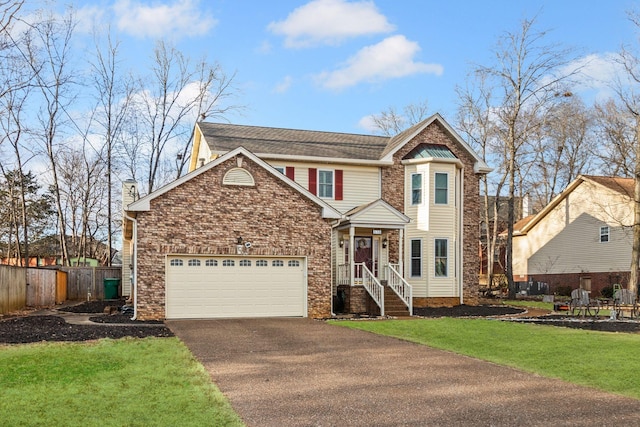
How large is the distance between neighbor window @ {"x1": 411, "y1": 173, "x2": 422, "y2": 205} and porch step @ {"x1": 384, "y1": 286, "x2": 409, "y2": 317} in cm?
495

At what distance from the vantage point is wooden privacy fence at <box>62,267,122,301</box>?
3256 cm

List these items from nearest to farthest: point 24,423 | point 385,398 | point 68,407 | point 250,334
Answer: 1. point 24,423
2. point 68,407
3. point 385,398
4. point 250,334

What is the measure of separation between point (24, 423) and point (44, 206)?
1928 inches

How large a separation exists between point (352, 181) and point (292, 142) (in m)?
3.08

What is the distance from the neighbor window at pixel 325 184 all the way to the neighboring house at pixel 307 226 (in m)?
0.04

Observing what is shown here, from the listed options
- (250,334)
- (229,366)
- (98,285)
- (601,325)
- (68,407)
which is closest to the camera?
(68,407)

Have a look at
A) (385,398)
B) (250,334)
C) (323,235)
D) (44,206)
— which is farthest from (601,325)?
(44,206)

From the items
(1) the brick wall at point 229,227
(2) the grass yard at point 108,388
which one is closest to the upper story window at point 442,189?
(1) the brick wall at point 229,227

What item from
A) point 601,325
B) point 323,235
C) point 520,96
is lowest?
point 601,325

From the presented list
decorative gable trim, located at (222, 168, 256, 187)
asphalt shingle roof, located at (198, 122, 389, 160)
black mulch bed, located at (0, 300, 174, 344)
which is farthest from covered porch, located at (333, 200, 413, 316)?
black mulch bed, located at (0, 300, 174, 344)

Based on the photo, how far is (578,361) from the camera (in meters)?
10.9

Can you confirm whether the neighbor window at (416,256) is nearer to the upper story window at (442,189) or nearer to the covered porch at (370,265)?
the covered porch at (370,265)

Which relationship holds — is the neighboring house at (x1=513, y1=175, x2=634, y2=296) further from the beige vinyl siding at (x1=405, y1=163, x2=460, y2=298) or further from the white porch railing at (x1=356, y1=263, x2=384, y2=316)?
the white porch railing at (x1=356, y1=263, x2=384, y2=316)

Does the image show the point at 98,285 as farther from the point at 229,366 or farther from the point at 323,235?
the point at 229,366
